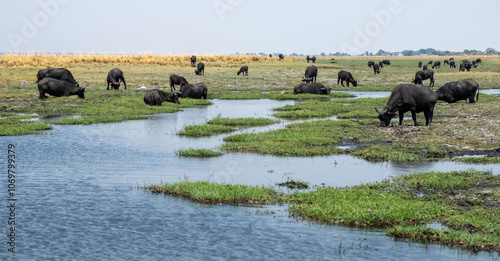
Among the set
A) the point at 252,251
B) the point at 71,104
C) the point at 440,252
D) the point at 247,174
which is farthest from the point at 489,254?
the point at 71,104

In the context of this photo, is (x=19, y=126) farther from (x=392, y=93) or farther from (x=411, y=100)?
(x=411, y=100)

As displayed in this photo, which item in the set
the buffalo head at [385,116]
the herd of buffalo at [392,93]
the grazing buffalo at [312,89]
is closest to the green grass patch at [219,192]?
the buffalo head at [385,116]

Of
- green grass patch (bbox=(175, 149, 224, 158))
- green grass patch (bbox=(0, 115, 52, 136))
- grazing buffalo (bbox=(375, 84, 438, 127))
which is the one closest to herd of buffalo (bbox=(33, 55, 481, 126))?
grazing buffalo (bbox=(375, 84, 438, 127))

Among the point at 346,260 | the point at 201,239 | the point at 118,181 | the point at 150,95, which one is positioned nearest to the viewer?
the point at 346,260

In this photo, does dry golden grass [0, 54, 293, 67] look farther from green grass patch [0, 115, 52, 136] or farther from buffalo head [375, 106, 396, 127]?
buffalo head [375, 106, 396, 127]

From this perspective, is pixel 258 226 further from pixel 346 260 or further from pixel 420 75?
pixel 420 75

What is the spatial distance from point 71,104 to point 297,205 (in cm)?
2485

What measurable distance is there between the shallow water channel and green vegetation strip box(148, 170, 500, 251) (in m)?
0.36

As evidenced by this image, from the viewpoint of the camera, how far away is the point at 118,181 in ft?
47.1

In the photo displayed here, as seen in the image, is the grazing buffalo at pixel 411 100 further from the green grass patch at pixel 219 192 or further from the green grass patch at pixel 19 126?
the green grass patch at pixel 19 126

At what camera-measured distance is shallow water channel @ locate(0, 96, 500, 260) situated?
9164mm

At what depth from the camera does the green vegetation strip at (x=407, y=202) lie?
9836 mm

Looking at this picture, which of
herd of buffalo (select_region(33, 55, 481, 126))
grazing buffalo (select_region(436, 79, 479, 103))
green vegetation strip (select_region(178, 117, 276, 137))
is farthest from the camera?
grazing buffalo (select_region(436, 79, 479, 103))

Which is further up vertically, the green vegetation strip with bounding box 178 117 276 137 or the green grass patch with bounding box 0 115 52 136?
the green vegetation strip with bounding box 178 117 276 137
